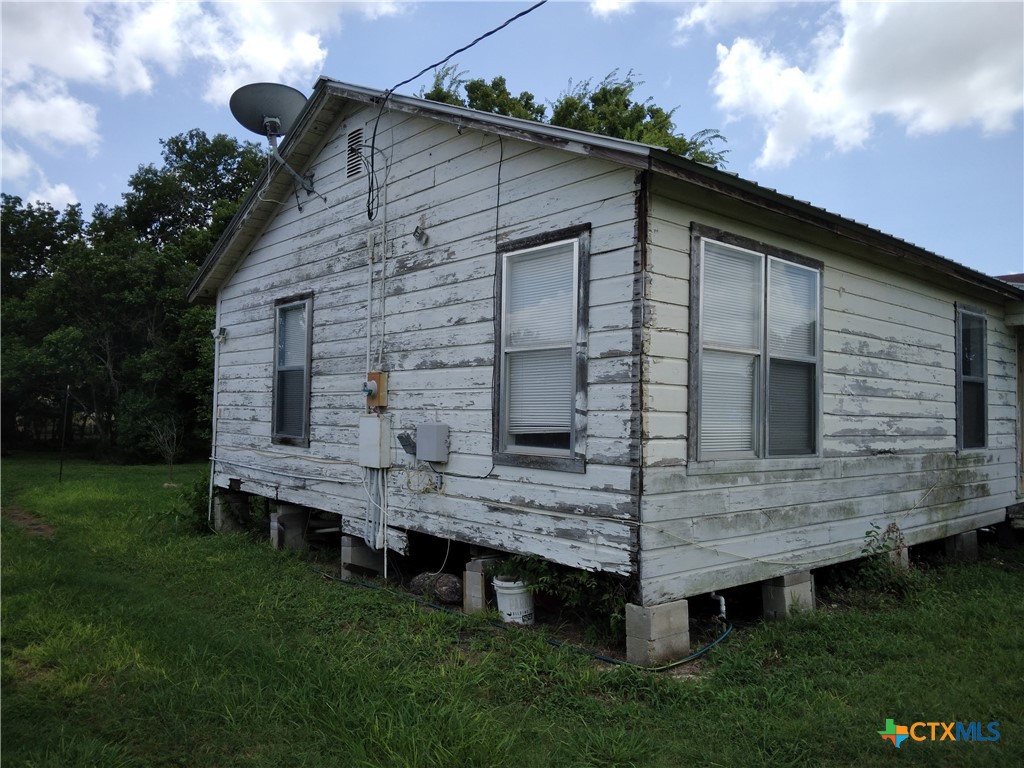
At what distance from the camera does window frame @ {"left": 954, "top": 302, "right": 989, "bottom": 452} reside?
827 cm

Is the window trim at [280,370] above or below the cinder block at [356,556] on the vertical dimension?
above

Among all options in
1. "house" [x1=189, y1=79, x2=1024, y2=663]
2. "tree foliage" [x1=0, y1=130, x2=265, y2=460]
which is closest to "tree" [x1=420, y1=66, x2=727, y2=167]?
"tree foliage" [x1=0, y1=130, x2=265, y2=460]

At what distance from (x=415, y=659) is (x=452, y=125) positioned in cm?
445

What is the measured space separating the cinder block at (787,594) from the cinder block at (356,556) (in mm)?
3823

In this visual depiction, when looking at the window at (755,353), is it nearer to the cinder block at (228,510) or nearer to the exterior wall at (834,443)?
the exterior wall at (834,443)

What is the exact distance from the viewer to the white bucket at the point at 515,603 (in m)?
5.60

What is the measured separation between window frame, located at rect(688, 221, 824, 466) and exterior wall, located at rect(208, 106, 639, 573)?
592 millimetres

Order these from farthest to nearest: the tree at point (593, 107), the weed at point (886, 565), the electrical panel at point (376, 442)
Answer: the tree at point (593, 107)
the electrical panel at point (376, 442)
the weed at point (886, 565)

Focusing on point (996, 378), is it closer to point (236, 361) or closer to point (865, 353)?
point (865, 353)

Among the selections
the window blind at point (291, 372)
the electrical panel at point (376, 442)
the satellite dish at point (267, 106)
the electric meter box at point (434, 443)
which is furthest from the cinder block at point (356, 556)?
the satellite dish at point (267, 106)

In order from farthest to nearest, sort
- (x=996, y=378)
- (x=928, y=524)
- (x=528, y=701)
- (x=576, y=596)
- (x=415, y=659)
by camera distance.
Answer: (x=996, y=378) < (x=928, y=524) < (x=576, y=596) < (x=415, y=659) < (x=528, y=701)

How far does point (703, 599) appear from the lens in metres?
5.89

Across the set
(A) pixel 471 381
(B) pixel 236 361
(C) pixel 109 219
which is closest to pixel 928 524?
(A) pixel 471 381

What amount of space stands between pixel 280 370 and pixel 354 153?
2.74 metres
